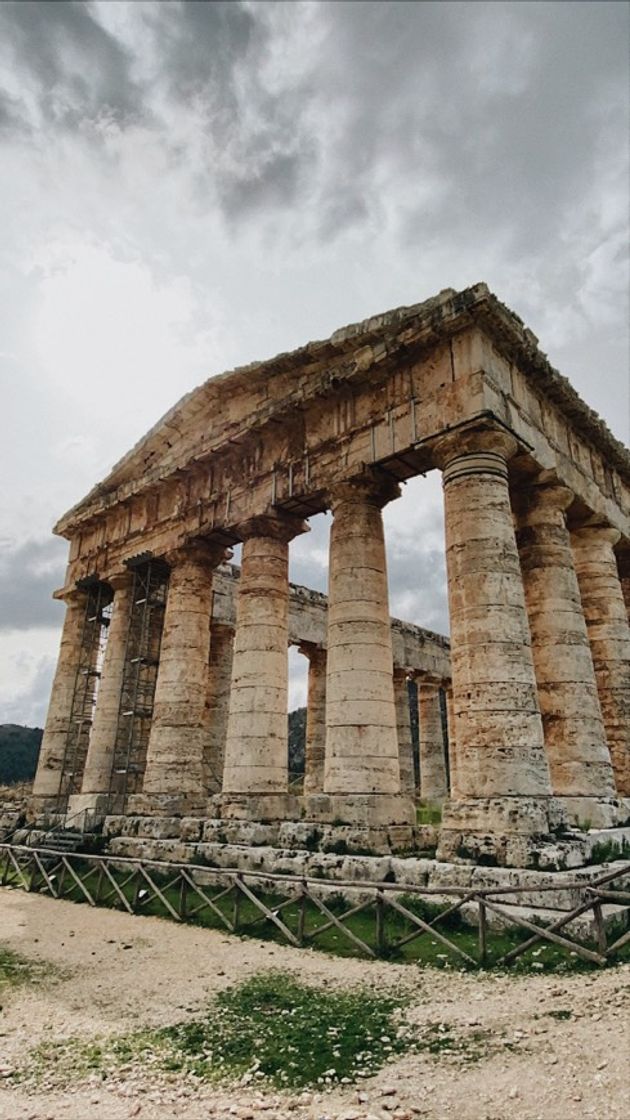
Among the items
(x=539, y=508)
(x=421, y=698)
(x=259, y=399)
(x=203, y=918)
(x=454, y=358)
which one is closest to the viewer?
(x=203, y=918)

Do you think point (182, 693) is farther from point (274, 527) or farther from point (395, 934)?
point (395, 934)

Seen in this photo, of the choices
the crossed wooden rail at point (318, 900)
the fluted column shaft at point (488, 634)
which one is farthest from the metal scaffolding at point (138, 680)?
the fluted column shaft at point (488, 634)

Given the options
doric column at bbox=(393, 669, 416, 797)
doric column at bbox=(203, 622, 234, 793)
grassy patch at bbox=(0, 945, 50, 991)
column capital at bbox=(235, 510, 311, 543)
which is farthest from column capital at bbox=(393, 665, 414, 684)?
grassy patch at bbox=(0, 945, 50, 991)

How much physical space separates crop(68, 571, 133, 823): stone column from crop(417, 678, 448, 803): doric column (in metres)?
15.9

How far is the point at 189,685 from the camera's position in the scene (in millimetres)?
17516

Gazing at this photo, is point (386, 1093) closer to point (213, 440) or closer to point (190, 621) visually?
point (190, 621)

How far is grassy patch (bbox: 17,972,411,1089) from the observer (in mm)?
5062

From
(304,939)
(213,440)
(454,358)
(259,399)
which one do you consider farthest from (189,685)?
(454,358)

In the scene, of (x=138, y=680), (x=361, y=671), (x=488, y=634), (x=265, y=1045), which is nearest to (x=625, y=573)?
(x=488, y=634)

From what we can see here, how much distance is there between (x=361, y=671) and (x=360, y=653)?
36cm

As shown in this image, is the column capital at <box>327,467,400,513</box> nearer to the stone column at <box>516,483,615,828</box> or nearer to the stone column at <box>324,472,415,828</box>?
the stone column at <box>324,472,415,828</box>

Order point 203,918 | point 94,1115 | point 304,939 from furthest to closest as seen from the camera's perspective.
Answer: point 203,918
point 304,939
point 94,1115

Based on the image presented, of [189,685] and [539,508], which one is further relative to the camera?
[189,685]

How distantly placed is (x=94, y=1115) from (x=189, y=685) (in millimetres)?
13166
